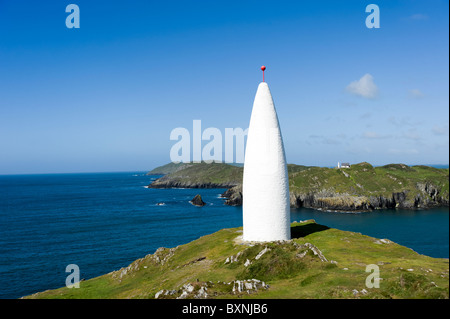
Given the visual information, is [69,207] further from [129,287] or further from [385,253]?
[385,253]

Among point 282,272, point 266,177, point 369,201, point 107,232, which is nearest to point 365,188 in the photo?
point 369,201

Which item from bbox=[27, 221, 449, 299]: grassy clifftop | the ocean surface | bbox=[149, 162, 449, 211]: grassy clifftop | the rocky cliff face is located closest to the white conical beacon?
bbox=[27, 221, 449, 299]: grassy clifftop

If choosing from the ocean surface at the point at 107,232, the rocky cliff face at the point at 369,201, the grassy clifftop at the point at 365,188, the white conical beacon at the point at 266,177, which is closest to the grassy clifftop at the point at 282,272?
the white conical beacon at the point at 266,177

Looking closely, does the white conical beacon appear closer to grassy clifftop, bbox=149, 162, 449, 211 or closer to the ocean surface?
the ocean surface

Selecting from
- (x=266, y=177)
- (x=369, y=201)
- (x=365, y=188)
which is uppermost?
(x=266, y=177)

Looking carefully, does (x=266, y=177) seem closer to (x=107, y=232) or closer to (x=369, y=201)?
(x=107, y=232)
